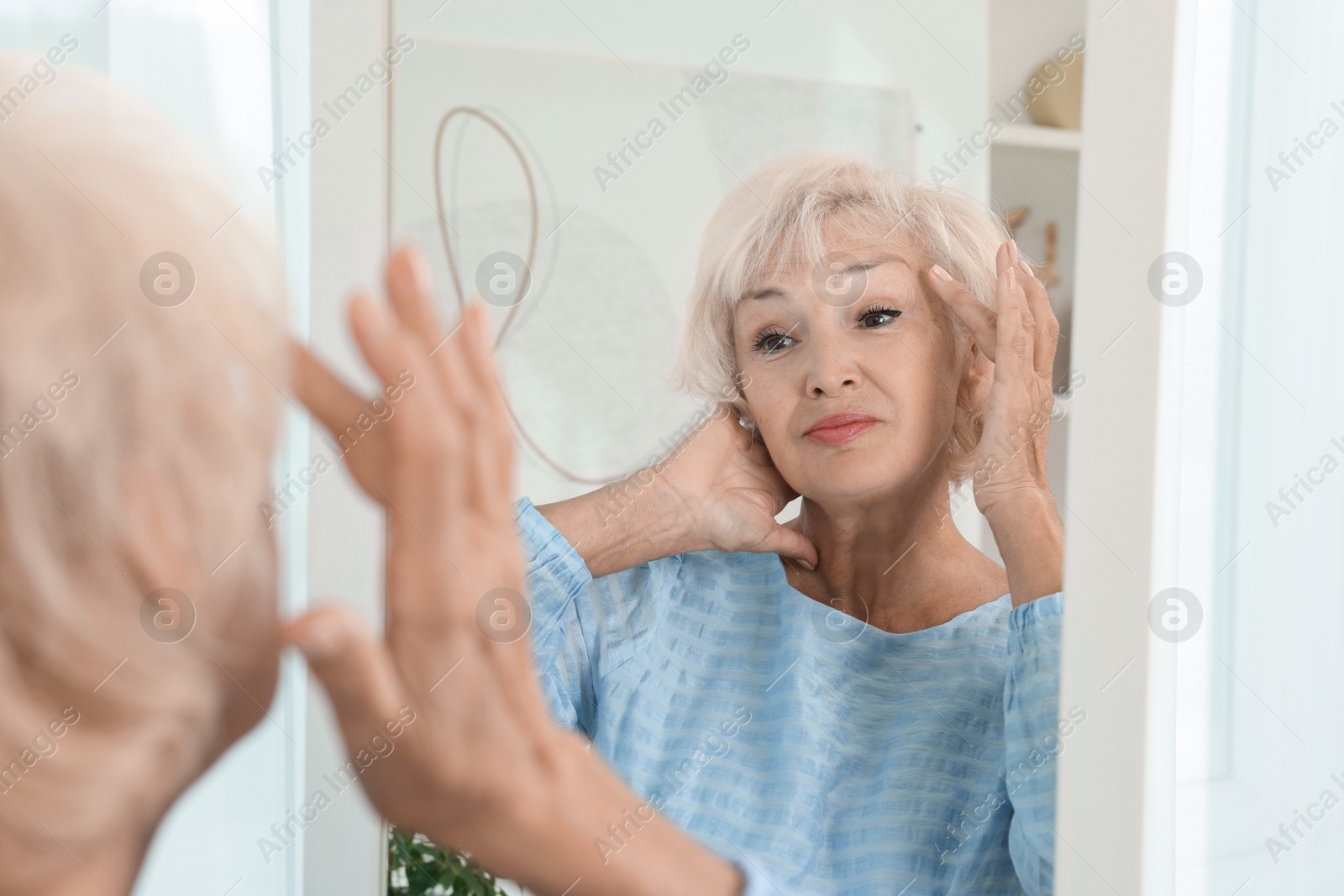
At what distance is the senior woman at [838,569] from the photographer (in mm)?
491

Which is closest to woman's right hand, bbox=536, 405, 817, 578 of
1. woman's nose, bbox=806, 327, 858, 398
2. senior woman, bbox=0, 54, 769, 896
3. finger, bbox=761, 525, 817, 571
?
finger, bbox=761, 525, 817, 571

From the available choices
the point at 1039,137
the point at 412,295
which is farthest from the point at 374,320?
the point at 1039,137

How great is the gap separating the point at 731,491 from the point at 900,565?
13cm

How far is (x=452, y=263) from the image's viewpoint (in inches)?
25.8

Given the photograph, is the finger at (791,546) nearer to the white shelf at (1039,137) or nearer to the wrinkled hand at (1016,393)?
the wrinkled hand at (1016,393)

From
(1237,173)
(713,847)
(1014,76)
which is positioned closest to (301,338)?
(713,847)

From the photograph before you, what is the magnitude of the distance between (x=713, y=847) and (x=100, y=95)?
403 millimetres

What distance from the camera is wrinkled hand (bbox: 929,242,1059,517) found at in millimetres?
522

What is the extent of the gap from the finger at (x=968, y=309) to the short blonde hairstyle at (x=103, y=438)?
389 mm

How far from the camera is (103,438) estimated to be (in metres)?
0.30

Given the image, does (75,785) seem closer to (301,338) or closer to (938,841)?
(301,338)

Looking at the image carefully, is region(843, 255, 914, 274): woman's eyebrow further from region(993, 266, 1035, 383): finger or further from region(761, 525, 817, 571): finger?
region(761, 525, 817, 571): finger

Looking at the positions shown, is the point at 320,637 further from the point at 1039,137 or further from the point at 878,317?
the point at 1039,137

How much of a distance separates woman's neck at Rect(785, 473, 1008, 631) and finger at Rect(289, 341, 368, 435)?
358 mm
